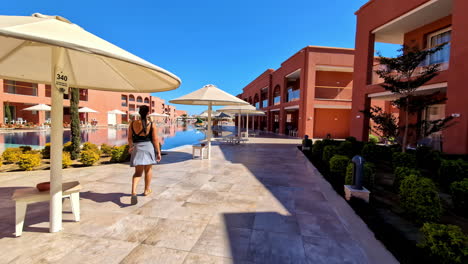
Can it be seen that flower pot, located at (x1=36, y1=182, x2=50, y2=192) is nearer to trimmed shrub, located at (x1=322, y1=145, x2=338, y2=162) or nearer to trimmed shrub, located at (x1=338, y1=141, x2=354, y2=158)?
trimmed shrub, located at (x1=322, y1=145, x2=338, y2=162)

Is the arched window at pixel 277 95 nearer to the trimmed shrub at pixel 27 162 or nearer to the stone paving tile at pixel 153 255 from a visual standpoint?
the trimmed shrub at pixel 27 162

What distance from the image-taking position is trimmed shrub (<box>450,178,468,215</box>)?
359 cm

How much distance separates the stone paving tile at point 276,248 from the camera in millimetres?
2365

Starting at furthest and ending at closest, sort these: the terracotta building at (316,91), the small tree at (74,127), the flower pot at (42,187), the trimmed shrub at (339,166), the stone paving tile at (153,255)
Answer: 1. the terracotta building at (316,91)
2. the small tree at (74,127)
3. the trimmed shrub at (339,166)
4. the flower pot at (42,187)
5. the stone paving tile at (153,255)

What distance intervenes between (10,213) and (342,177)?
6532mm

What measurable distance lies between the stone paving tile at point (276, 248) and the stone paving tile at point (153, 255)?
31.7 inches

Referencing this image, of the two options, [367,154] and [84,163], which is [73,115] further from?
[367,154]

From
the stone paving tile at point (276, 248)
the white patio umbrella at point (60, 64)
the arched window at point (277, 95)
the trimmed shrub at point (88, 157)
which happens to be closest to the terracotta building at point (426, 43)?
the stone paving tile at point (276, 248)

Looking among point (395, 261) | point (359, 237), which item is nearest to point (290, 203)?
point (359, 237)

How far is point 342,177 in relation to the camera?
5.54 m

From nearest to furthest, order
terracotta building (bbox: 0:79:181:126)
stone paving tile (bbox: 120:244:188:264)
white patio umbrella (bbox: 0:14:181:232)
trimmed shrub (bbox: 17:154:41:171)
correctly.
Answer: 1. white patio umbrella (bbox: 0:14:181:232)
2. stone paving tile (bbox: 120:244:188:264)
3. trimmed shrub (bbox: 17:154:41:171)
4. terracotta building (bbox: 0:79:181:126)

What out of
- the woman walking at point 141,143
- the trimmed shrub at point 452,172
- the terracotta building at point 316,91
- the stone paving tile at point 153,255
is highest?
the terracotta building at point 316,91

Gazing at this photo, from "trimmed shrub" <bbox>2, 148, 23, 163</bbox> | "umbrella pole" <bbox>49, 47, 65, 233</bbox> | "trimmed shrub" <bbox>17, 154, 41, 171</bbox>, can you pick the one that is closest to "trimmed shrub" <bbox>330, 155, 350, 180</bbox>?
"umbrella pole" <bbox>49, 47, 65, 233</bbox>

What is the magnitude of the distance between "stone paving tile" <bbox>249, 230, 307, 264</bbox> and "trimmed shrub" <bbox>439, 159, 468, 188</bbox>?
459 centimetres
